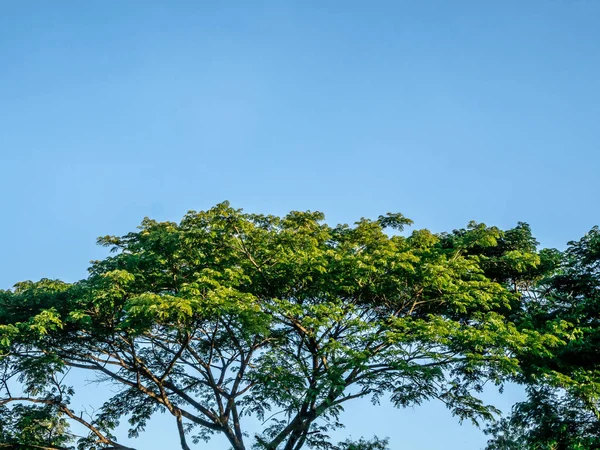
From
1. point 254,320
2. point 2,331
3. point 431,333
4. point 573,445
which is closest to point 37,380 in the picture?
point 2,331

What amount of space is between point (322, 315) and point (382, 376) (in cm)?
258

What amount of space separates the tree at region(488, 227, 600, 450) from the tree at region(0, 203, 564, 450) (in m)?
0.62

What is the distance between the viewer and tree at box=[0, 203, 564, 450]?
14898mm

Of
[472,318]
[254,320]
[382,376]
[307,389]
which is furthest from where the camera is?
[472,318]

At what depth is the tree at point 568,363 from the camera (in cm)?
1539

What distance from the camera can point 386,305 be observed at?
17500 mm

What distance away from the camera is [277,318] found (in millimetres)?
16391

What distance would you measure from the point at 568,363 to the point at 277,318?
7.77 meters

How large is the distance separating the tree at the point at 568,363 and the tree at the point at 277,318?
2.02 ft

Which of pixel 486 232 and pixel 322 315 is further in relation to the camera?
pixel 486 232

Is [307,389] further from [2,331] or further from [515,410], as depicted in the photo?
[2,331]

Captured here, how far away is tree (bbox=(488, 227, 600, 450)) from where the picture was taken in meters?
15.4

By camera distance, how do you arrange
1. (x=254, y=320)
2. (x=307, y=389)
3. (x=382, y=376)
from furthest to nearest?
(x=382, y=376)
(x=307, y=389)
(x=254, y=320)

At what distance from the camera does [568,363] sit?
54.1 ft
